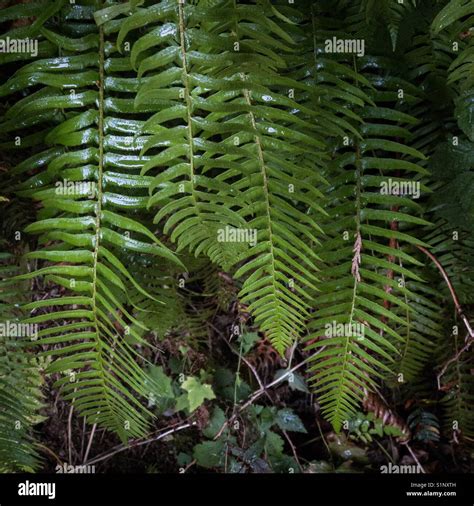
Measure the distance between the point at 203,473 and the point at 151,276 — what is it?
1.18 meters

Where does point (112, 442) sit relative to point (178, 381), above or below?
below

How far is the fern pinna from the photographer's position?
1324mm

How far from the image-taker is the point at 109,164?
145 centimetres

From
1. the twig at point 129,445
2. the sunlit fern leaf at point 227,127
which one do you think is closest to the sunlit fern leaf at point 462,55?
the sunlit fern leaf at point 227,127

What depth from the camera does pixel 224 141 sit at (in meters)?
1.43

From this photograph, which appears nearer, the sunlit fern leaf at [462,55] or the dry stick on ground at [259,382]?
the sunlit fern leaf at [462,55]

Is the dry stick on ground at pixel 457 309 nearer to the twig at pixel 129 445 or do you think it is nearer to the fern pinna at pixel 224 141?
the fern pinna at pixel 224 141

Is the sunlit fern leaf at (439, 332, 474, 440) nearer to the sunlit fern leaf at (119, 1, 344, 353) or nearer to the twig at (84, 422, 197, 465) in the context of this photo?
the sunlit fern leaf at (119, 1, 344, 353)

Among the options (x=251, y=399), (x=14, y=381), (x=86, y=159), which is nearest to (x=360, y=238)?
(x=86, y=159)

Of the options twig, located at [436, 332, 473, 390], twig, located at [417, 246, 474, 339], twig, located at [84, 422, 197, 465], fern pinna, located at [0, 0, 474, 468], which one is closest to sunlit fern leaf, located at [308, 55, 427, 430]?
fern pinna, located at [0, 0, 474, 468]

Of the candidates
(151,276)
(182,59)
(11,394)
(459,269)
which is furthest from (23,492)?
(459,269)

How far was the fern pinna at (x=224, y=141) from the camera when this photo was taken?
1.32 metres

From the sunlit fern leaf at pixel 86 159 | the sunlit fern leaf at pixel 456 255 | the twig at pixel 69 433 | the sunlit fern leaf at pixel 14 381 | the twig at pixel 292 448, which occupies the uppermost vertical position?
the sunlit fern leaf at pixel 86 159

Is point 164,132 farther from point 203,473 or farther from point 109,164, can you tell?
point 203,473
